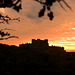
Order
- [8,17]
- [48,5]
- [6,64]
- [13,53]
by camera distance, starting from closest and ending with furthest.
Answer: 1. [48,5]
2. [6,64]
3. [13,53]
4. [8,17]

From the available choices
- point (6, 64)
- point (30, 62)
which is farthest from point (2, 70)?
point (30, 62)

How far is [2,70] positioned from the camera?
7121 millimetres

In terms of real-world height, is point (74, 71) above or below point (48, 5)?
below

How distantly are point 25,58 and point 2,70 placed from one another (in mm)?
1407

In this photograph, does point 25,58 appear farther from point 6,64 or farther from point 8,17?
point 8,17

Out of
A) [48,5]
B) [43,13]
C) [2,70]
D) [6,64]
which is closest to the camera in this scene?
[43,13]

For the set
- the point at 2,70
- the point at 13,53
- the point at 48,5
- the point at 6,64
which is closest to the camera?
the point at 48,5

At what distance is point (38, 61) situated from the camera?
8062mm

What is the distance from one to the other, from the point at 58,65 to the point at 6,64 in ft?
7.05

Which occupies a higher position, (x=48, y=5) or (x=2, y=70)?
(x=48, y=5)

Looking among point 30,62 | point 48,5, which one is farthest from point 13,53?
point 48,5

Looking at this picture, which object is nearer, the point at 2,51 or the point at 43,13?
the point at 43,13

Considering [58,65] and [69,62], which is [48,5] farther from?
[69,62]

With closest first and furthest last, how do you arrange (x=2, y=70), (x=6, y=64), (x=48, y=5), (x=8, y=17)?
(x=48, y=5)
(x=2, y=70)
(x=6, y=64)
(x=8, y=17)
